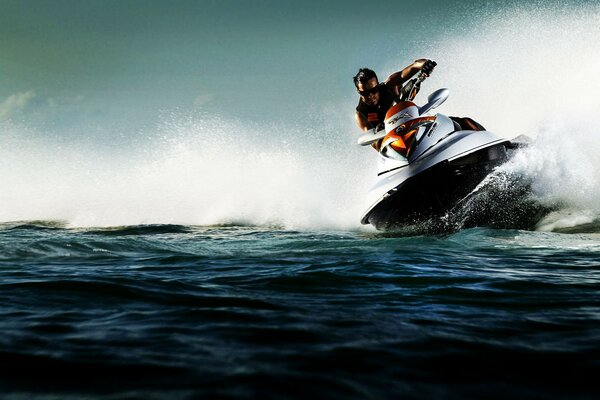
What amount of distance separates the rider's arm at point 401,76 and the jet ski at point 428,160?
181 mm

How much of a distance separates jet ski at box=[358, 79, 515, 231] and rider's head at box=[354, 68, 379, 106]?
48 cm

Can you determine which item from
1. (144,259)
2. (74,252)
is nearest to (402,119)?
(144,259)

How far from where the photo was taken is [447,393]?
1.69 meters

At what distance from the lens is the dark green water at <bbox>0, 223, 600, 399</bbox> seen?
178 cm

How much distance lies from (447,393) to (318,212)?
33.2ft

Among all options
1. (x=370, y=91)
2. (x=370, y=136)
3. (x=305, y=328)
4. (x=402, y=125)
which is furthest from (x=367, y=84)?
(x=305, y=328)

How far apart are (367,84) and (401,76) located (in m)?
0.52

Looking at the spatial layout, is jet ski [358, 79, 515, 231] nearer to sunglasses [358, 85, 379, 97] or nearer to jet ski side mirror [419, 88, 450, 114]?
jet ski side mirror [419, 88, 450, 114]

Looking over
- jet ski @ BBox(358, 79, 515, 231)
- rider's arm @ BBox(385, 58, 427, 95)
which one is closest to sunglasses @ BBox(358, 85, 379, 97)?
rider's arm @ BBox(385, 58, 427, 95)

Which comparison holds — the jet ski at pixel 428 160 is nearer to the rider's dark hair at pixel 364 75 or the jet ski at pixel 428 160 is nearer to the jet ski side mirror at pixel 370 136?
the jet ski side mirror at pixel 370 136

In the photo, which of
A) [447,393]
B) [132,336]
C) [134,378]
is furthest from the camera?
[132,336]

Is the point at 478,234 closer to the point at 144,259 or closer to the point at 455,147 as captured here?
the point at 455,147

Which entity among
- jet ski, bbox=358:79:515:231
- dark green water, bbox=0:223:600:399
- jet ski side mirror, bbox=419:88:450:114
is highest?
jet ski side mirror, bbox=419:88:450:114

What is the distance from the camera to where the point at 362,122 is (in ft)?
26.9
